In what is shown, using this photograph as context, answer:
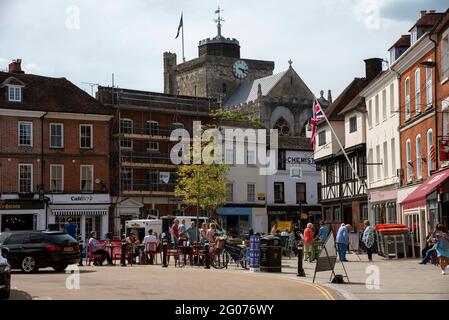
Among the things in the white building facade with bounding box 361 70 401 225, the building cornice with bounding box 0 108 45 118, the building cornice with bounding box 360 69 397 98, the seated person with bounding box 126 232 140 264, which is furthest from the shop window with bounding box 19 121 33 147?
the white building facade with bounding box 361 70 401 225

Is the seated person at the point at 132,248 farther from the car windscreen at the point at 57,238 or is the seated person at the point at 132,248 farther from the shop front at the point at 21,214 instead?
the shop front at the point at 21,214

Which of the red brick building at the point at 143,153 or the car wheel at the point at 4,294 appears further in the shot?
the red brick building at the point at 143,153

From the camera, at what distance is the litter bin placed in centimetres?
2673

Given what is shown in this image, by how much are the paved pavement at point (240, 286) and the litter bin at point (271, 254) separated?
601mm

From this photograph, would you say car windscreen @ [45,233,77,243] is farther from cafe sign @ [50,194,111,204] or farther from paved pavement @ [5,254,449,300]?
cafe sign @ [50,194,111,204]

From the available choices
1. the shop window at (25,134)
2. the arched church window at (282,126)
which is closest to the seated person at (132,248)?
the shop window at (25,134)

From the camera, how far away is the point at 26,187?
55406 millimetres

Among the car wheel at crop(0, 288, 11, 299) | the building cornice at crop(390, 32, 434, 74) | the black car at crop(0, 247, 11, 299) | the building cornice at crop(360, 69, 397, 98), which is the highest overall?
the building cornice at crop(390, 32, 434, 74)

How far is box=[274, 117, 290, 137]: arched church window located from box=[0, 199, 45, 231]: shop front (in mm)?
44707

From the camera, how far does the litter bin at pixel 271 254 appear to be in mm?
26734

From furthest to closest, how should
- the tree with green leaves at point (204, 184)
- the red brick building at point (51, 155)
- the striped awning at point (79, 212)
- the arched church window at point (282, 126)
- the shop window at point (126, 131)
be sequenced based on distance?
the arched church window at point (282, 126), the shop window at point (126, 131), the tree with green leaves at point (204, 184), the striped awning at point (79, 212), the red brick building at point (51, 155)

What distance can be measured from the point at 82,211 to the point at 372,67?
22846 mm

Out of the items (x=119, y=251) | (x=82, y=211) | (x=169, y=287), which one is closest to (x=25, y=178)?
(x=82, y=211)

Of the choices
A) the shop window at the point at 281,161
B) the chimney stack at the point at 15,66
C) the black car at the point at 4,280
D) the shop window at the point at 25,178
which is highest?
the chimney stack at the point at 15,66
